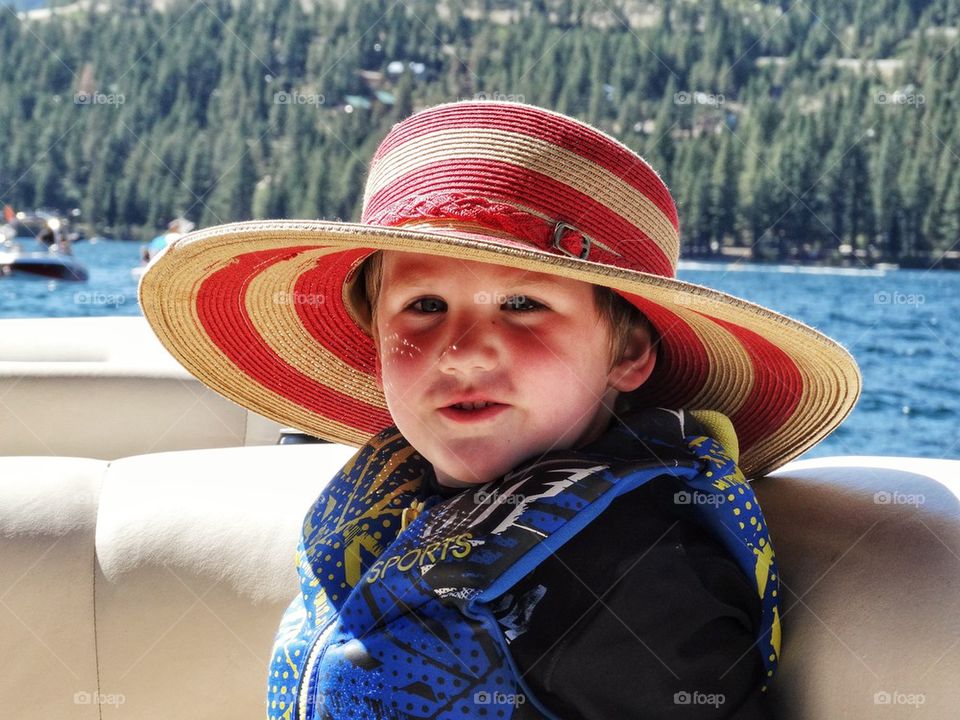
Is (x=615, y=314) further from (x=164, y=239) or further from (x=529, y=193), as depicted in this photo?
(x=164, y=239)

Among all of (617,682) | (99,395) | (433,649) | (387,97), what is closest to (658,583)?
(617,682)

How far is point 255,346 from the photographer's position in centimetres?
134

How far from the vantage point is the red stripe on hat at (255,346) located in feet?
3.86

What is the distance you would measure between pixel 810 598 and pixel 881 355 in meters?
12.8

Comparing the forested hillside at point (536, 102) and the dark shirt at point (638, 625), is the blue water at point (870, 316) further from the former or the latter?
the forested hillside at point (536, 102)

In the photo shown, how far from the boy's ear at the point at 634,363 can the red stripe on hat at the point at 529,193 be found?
0.33 feet

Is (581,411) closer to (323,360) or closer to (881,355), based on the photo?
(323,360)

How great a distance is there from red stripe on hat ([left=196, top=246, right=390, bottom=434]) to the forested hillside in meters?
22.3

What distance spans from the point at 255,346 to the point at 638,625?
65 cm

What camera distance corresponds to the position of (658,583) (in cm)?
87
